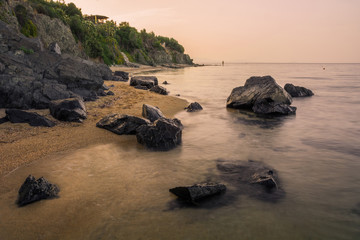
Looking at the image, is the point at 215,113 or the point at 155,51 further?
the point at 155,51

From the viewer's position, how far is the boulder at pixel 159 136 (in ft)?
24.4

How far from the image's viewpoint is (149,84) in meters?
23.5

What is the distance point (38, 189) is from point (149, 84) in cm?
1978

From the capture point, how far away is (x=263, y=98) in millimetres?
14281

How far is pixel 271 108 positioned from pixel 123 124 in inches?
358

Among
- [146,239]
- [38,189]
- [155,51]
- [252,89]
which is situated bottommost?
[146,239]

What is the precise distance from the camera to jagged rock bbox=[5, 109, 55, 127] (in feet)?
27.5

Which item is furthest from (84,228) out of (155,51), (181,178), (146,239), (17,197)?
(155,51)

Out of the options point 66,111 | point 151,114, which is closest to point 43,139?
point 66,111

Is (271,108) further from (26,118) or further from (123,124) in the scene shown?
(26,118)

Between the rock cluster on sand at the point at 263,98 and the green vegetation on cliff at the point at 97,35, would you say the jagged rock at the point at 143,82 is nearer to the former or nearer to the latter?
the rock cluster on sand at the point at 263,98

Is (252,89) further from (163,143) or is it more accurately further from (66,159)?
(66,159)

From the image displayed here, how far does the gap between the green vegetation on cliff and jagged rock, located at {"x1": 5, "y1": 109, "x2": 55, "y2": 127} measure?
33.5 meters

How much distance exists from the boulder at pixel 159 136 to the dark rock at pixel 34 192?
130 inches
